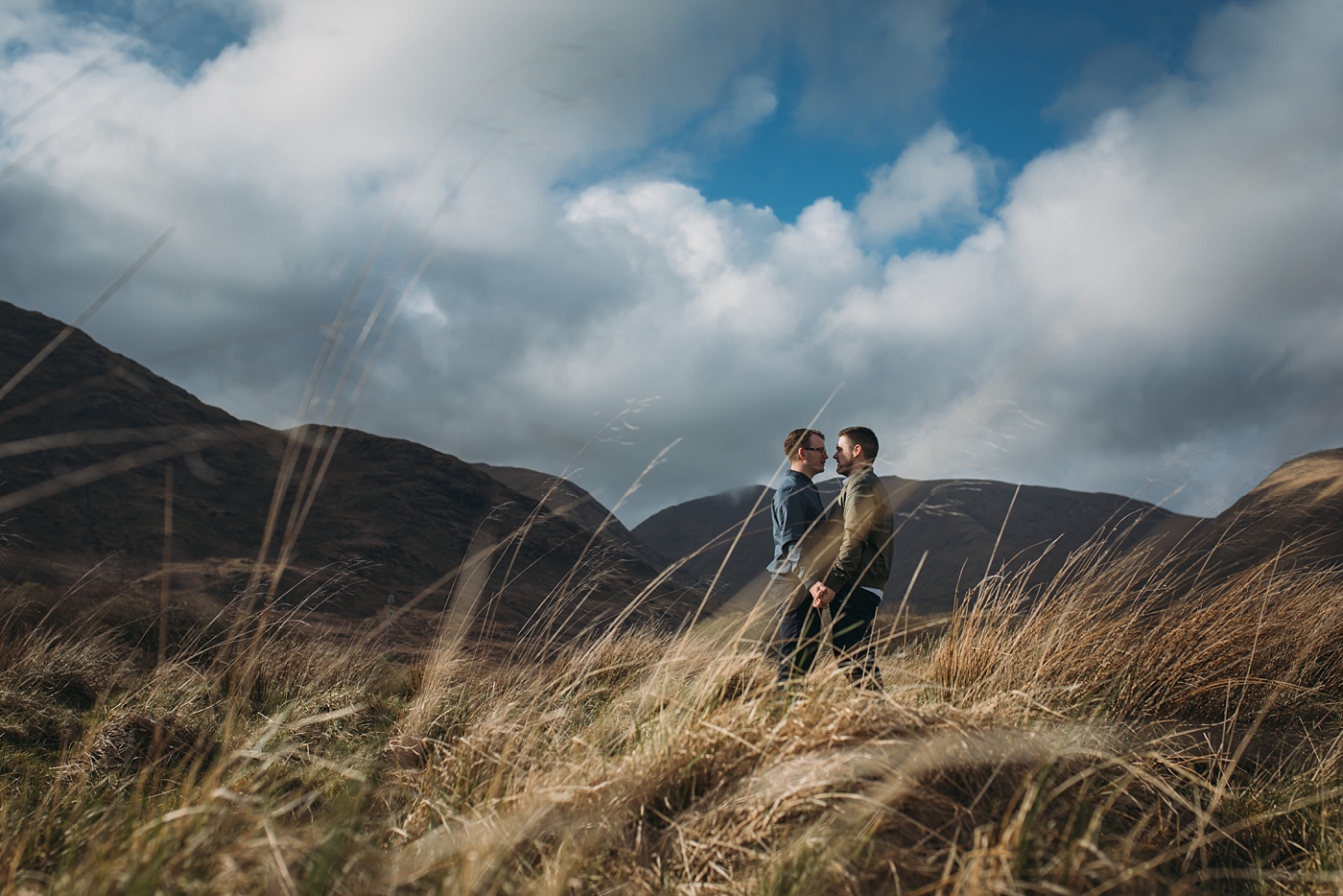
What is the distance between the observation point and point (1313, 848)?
162cm

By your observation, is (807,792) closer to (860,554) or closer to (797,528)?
(860,554)

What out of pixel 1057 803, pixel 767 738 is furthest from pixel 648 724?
pixel 1057 803

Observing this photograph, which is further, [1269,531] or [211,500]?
[211,500]

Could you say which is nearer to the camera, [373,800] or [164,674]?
[373,800]

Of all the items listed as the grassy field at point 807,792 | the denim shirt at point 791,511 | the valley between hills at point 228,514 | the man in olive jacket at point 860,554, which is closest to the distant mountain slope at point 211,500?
the valley between hills at point 228,514

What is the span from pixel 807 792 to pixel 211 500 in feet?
157

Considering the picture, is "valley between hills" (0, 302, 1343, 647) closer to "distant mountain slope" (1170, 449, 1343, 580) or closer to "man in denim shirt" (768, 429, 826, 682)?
"distant mountain slope" (1170, 449, 1343, 580)

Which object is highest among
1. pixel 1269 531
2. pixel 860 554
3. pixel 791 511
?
pixel 1269 531

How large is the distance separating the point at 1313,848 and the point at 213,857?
2268 mm

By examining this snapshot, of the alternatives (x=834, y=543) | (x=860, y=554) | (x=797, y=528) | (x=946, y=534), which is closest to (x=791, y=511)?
(x=797, y=528)

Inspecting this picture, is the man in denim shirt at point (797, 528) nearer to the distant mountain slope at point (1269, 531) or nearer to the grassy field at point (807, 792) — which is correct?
the grassy field at point (807, 792)

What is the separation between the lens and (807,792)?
54.2 inches

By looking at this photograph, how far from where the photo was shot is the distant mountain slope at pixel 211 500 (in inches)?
1246

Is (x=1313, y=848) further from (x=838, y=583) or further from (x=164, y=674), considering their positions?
(x=164, y=674)
